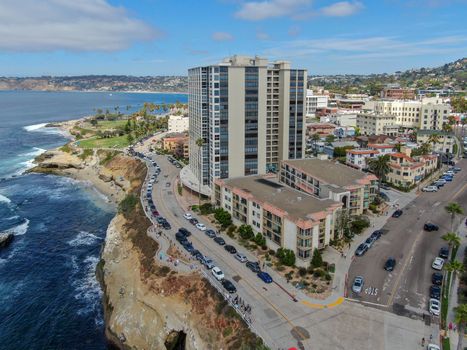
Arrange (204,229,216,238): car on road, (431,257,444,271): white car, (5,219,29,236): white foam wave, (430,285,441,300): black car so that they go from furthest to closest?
(5,219,29,236): white foam wave, (204,229,216,238): car on road, (431,257,444,271): white car, (430,285,441,300): black car

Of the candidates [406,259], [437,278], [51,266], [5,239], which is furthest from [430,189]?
[5,239]

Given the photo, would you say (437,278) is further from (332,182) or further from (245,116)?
(245,116)

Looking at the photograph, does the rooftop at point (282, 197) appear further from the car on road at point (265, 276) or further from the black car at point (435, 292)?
the black car at point (435, 292)

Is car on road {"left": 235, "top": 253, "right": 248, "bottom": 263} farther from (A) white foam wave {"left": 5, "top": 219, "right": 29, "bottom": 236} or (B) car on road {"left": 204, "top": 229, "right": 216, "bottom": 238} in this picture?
(A) white foam wave {"left": 5, "top": 219, "right": 29, "bottom": 236}

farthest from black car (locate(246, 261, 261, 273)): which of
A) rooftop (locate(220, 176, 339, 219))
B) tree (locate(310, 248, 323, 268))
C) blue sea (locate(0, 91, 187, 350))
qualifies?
blue sea (locate(0, 91, 187, 350))

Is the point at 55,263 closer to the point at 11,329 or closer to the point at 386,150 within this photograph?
the point at 11,329
